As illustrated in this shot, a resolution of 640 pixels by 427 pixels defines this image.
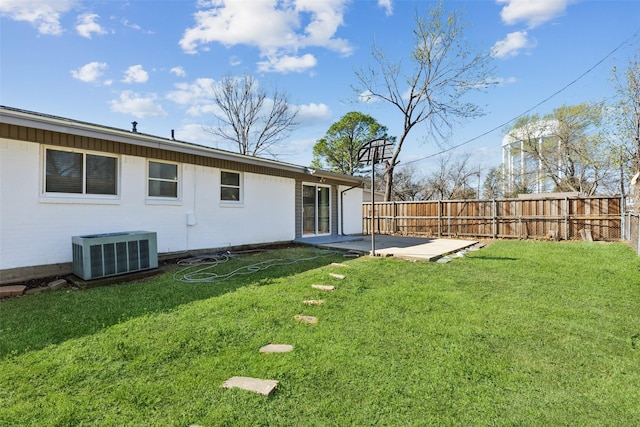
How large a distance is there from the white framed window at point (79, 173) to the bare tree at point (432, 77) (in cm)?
1394

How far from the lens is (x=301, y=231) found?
1029 cm

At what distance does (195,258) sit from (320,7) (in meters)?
8.93

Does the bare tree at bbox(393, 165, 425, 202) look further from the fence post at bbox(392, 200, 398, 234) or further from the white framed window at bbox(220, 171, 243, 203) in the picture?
the white framed window at bbox(220, 171, 243, 203)

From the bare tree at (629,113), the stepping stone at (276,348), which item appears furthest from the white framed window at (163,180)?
the bare tree at (629,113)

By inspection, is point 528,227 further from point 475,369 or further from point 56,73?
point 56,73

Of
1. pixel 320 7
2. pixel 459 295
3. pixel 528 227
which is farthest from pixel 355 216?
pixel 459 295

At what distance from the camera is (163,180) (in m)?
6.81

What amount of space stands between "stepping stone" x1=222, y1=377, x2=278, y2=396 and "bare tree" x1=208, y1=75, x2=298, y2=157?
21539 millimetres

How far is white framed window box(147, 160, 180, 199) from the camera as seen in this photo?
6.59 meters

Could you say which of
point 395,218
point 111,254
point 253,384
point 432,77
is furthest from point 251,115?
point 253,384

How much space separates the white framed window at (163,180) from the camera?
659 centimetres

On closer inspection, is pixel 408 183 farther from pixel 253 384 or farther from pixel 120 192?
pixel 253 384

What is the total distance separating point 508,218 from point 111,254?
12.7 m

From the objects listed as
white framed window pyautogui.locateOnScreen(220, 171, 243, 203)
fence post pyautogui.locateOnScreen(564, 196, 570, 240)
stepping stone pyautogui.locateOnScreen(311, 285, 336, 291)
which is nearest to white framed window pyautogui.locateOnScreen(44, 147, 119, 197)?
white framed window pyautogui.locateOnScreen(220, 171, 243, 203)
